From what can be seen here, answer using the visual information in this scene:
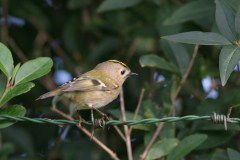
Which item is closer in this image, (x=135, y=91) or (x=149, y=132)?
(x=149, y=132)

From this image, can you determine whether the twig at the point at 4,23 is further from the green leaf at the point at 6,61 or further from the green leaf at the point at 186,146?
the green leaf at the point at 186,146

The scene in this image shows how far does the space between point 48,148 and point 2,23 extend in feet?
5.11

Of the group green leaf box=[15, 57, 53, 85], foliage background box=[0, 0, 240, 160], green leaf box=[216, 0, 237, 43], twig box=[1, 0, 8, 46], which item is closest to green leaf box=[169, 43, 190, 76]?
foliage background box=[0, 0, 240, 160]

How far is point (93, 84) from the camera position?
2.32m

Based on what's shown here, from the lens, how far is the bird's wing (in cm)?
214

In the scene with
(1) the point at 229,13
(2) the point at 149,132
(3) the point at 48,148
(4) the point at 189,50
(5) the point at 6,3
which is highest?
(1) the point at 229,13

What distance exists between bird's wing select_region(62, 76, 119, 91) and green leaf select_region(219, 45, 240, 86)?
1.04 m

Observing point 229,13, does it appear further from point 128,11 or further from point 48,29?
point 48,29

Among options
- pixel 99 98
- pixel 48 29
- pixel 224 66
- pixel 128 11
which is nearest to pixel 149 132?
pixel 99 98

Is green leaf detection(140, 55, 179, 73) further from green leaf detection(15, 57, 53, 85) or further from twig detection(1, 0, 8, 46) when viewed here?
twig detection(1, 0, 8, 46)

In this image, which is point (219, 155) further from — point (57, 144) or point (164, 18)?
point (57, 144)

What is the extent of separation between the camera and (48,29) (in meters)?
3.65

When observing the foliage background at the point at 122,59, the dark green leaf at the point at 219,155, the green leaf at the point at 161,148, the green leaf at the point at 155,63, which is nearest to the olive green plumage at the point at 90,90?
the foliage background at the point at 122,59

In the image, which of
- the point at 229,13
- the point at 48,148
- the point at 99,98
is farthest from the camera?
the point at 48,148
